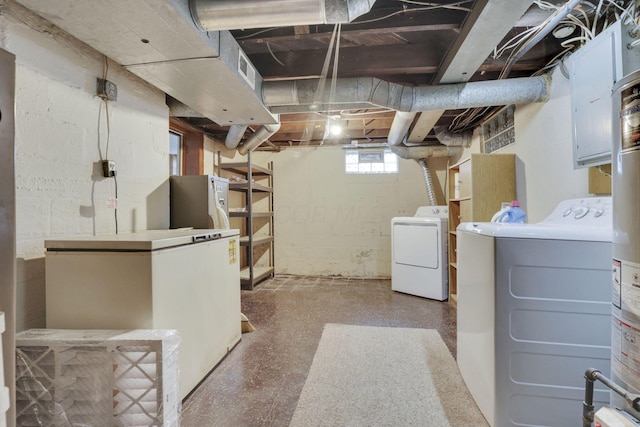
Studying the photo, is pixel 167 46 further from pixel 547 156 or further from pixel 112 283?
pixel 547 156

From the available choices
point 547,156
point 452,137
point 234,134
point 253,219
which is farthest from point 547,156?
point 253,219

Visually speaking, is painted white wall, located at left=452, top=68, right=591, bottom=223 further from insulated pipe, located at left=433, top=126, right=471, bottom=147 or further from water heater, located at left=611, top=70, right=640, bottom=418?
water heater, located at left=611, top=70, right=640, bottom=418

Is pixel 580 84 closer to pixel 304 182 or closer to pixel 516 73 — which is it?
pixel 516 73

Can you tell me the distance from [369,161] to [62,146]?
3693 mm

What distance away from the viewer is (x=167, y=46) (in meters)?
1.44

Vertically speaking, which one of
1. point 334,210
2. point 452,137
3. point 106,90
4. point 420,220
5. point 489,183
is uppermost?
point 452,137

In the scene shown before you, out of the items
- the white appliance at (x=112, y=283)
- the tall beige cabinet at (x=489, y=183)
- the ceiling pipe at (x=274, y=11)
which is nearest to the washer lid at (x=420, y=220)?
the tall beige cabinet at (x=489, y=183)

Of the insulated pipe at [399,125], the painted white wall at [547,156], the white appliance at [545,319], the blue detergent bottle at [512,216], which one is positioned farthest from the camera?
the insulated pipe at [399,125]

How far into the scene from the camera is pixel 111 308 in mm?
1240

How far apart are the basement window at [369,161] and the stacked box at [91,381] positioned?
12.3ft

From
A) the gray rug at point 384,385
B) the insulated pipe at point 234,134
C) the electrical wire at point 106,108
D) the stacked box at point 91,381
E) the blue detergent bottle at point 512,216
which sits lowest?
the gray rug at point 384,385

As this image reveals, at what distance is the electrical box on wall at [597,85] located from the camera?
4.34 feet

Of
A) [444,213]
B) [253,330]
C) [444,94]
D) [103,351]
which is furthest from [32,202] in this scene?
[444,213]

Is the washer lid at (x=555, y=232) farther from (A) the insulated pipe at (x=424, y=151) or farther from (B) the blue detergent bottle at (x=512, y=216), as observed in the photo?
(A) the insulated pipe at (x=424, y=151)
